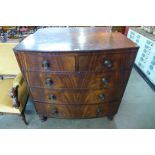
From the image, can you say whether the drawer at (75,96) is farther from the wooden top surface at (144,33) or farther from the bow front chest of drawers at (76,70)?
the wooden top surface at (144,33)

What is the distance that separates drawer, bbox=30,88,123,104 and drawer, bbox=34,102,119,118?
83 millimetres

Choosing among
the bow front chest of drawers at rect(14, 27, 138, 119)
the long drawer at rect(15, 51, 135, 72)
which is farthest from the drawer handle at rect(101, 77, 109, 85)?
the long drawer at rect(15, 51, 135, 72)

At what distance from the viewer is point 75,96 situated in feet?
4.81

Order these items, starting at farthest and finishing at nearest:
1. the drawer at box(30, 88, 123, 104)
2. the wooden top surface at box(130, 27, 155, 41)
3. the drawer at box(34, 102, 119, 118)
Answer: the wooden top surface at box(130, 27, 155, 41) → the drawer at box(34, 102, 119, 118) → the drawer at box(30, 88, 123, 104)

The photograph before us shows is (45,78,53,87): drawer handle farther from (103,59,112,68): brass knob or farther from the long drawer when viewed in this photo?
(103,59,112,68): brass knob

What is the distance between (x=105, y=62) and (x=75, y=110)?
709mm

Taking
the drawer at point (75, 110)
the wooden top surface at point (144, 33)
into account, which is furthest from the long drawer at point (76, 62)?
the wooden top surface at point (144, 33)

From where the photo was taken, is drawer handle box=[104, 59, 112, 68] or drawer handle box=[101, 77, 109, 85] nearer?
drawer handle box=[104, 59, 112, 68]

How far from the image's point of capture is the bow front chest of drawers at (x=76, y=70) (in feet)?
3.81

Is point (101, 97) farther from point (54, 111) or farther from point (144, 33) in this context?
point (144, 33)

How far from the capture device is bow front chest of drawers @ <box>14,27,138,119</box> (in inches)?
45.7

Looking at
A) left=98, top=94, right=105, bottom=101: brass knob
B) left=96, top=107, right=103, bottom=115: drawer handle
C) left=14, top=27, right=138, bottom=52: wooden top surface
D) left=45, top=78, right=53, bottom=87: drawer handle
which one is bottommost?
left=96, top=107, right=103, bottom=115: drawer handle
